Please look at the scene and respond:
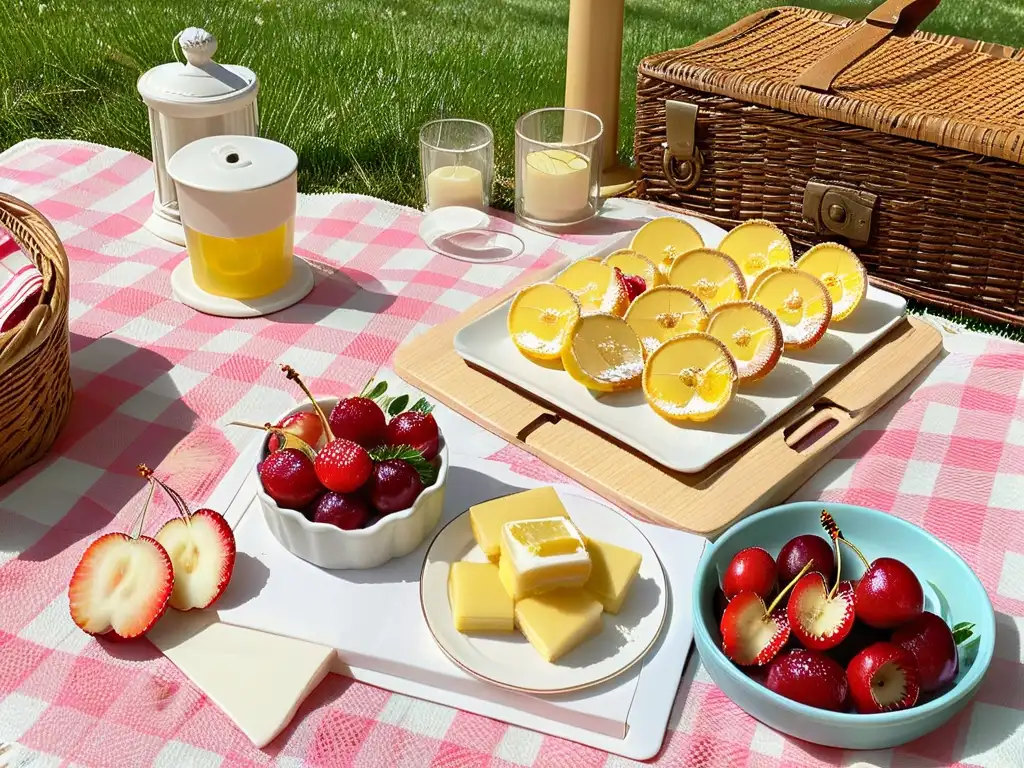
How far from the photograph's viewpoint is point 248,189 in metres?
1.42

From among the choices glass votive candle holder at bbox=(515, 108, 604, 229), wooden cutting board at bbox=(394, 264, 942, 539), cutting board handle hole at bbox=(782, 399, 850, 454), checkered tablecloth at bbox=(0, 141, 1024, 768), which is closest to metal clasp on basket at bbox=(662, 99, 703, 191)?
glass votive candle holder at bbox=(515, 108, 604, 229)

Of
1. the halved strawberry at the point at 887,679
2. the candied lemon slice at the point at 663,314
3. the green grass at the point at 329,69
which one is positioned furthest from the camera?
the green grass at the point at 329,69

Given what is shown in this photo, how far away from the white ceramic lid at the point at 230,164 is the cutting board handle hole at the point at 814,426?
0.76 metres

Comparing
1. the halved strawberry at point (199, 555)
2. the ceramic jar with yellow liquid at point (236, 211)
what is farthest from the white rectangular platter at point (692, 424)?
the halved strawberry at point (199, 555)

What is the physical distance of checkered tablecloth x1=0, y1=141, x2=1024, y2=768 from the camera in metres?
0.93

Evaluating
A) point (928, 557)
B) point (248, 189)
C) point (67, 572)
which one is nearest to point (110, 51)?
point (248, 189)

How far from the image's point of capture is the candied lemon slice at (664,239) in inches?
59.9

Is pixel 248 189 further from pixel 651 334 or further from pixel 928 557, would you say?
pixel 928 557

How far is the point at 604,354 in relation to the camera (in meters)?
1.29

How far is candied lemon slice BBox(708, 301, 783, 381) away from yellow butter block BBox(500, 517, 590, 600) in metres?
0.42

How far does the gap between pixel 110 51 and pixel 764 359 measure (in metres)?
1.88

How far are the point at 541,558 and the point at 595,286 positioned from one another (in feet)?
1.89

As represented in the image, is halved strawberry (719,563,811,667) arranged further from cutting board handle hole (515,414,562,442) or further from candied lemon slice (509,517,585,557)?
cutting board handle hole (515,414,562,442)

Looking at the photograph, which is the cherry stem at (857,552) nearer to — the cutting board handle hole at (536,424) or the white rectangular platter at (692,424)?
the white rectangular platter at (692,424)
